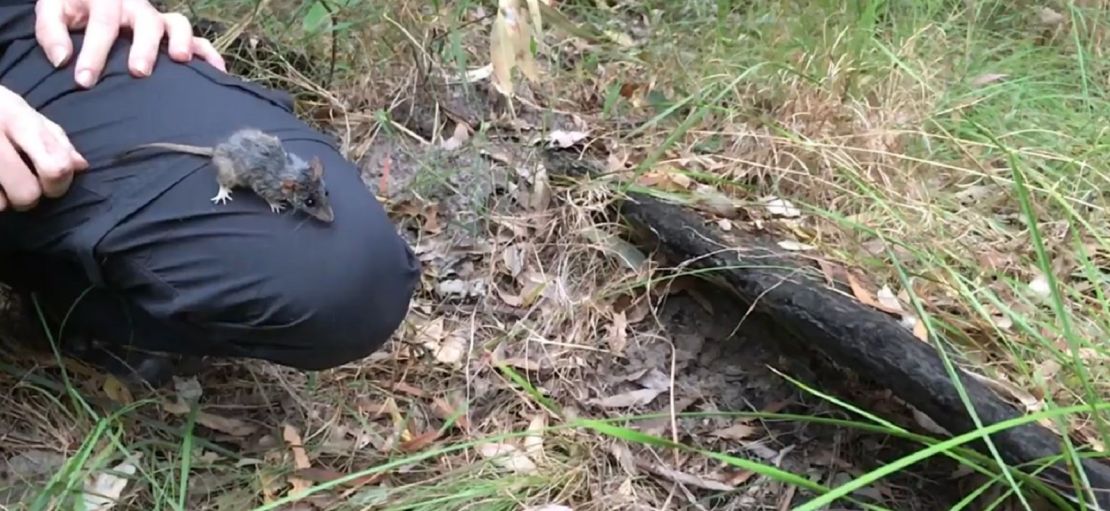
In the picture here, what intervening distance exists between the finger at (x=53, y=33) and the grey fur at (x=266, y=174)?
21cm

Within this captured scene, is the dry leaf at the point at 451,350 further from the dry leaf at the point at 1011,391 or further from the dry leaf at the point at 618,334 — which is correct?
the dry leaf at the point at 1011,391

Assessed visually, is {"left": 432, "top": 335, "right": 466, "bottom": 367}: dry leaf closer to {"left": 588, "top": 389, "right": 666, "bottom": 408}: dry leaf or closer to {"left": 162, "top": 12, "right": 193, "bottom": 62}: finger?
{"left": 588, "top": 389, "right": 666, "bottom": 408}: dry leaf

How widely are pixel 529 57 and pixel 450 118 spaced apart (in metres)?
1.02

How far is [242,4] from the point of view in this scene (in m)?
2.50

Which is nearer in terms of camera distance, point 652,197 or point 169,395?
point 169,395

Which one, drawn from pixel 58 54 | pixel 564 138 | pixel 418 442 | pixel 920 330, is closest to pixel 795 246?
pixel 920 330

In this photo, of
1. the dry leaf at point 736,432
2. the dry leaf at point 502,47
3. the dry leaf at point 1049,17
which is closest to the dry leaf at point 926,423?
the dry leaf at point 736,432

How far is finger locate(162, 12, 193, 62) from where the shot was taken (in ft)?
5.17

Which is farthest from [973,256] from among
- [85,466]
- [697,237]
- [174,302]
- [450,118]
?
[85,466]

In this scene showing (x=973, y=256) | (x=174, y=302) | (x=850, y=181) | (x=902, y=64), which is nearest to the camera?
(x=174, y=302)

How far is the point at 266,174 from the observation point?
140cm

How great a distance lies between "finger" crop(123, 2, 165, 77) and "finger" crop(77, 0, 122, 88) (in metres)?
0.03

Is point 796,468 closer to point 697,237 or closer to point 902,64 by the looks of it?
point 697,237

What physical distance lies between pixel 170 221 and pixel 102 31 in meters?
0.35
